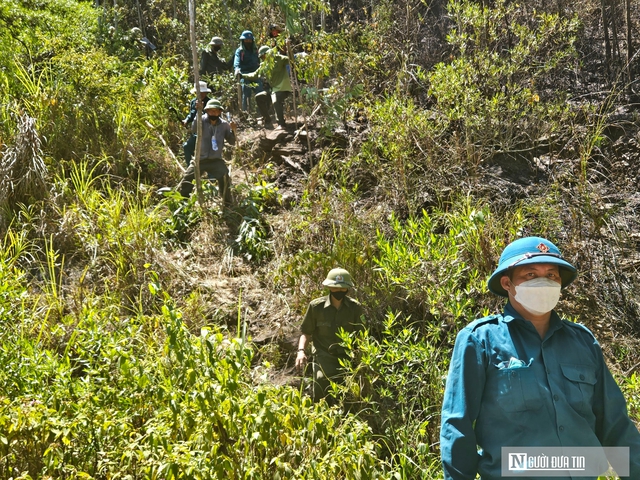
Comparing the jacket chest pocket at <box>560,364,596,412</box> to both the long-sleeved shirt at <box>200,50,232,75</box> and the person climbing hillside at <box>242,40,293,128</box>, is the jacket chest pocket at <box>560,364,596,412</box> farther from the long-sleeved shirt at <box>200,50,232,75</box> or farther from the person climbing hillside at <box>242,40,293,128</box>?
the long-sleeved shirt at <box>200,50,232,75</box>

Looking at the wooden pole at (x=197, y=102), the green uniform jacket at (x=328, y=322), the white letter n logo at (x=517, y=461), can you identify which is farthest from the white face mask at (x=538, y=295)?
the wooden pole at (x=197, y=102)

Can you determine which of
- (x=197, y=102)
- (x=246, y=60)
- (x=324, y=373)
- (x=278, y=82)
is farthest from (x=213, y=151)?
(x=324, y=373)

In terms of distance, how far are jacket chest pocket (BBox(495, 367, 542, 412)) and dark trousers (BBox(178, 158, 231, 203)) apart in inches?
221

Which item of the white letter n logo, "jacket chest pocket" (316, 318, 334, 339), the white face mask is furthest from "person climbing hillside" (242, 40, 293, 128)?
the white letter n logo

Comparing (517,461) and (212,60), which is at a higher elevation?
(212,60)

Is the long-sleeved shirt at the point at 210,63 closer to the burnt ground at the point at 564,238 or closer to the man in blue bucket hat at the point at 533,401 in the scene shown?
the burnt ground at the point at 564,238

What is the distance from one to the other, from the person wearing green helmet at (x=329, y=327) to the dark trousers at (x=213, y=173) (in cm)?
286

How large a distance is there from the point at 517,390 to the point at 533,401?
0.07 meters

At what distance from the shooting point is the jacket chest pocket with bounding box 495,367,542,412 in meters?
2.31

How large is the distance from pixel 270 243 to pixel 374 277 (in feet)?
4.70

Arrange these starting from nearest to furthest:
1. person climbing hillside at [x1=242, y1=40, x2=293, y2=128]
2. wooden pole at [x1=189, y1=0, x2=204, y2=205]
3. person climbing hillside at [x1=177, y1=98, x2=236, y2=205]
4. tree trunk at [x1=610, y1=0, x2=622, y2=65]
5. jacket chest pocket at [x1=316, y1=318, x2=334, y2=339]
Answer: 1. jacket chest pocket at [x1=316, y1=318, x2=334, y2=339]
2. wooden pole at [x1=189, y1=0, x2=204, y2=205]
3. person climbing hillside at [x1=177, y1=98, x2=236, y2=205]
4. tree trunk at [x1=610, y1=0, x2=622, y2=65]
5. person climbing hillside at [x1=242, y1=40, x2=293, y2=128]

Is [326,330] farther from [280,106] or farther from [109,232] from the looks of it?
[280,106]

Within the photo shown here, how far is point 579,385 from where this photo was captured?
2363mm

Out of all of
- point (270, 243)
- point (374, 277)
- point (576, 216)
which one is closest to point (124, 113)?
point (270, 243)
